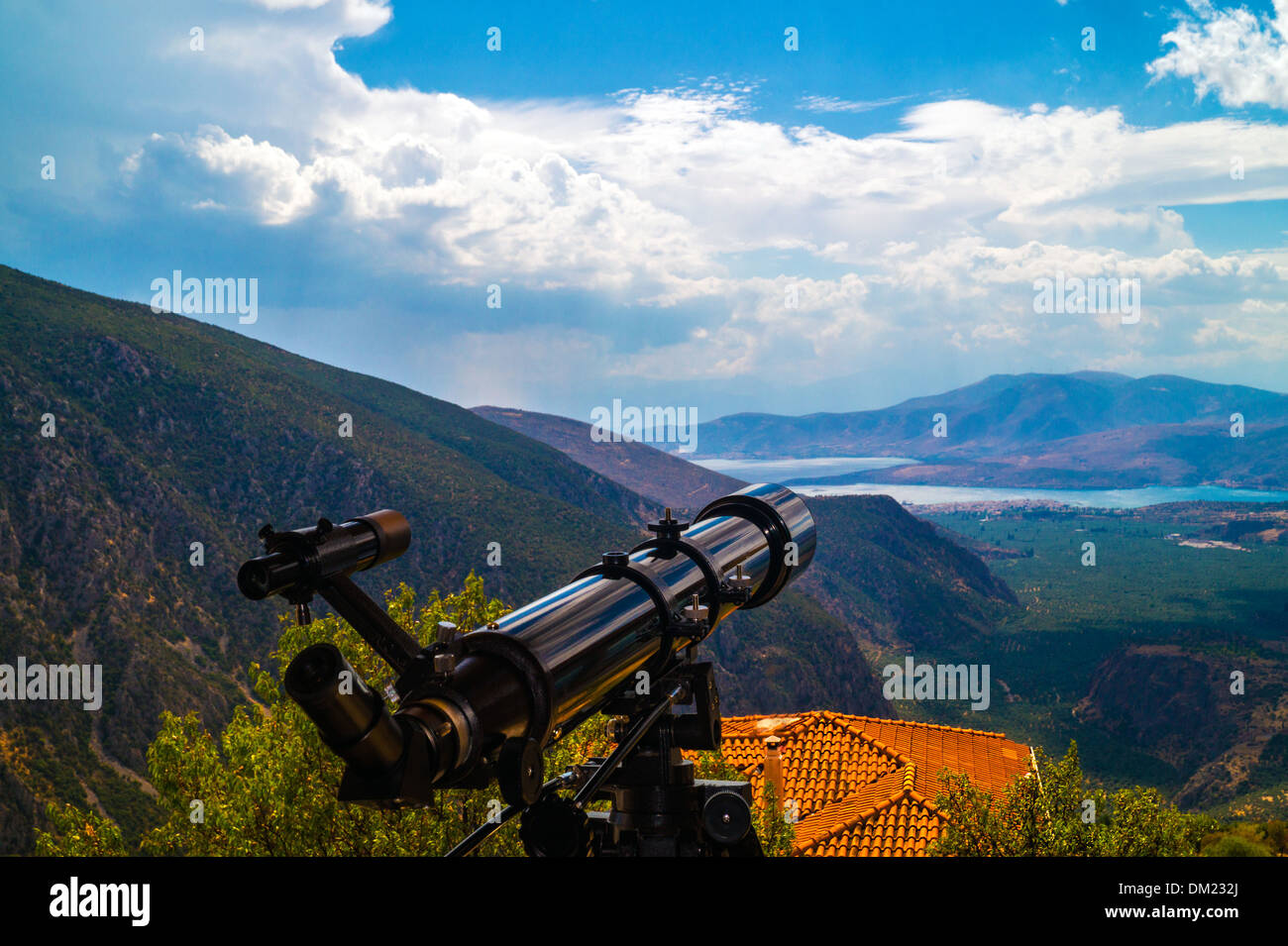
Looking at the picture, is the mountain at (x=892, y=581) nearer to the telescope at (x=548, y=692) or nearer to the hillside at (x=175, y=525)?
the hillside at (x=175, y=525)

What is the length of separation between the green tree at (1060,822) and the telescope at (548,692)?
1027 cm

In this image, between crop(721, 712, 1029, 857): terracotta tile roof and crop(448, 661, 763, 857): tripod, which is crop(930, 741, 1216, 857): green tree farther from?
crop(448, 661, 763, 857): tripod

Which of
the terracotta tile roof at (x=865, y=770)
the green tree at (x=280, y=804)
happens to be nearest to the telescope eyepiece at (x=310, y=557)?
the green tree at (x=280, y=804)

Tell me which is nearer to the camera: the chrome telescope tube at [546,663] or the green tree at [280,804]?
the chrome telescope tube at [546,663]

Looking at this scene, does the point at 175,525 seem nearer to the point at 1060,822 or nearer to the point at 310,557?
the point at 1060,822

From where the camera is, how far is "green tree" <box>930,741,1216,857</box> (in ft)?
47.8

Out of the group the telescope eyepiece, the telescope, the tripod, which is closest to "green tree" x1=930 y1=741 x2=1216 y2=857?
the telescope

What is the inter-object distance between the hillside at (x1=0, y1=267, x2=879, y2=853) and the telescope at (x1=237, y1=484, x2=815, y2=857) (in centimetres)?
4945

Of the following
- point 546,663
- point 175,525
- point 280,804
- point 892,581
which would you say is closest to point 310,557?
point 546,663

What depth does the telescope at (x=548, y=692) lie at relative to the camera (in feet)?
11.1

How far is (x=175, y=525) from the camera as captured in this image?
70.5 meters

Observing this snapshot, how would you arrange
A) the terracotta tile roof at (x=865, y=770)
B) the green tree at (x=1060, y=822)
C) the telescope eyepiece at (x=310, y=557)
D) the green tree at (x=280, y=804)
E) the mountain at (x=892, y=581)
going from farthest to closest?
1. the mountain at (x=892, y=581)
2. the terracotta tile roof at (x=865, y=770)
3. the green tree at (x=280, y=804)
4. the green tree at (x=1060, y=822)
5. the telescope eyepiece at (x=310, y=557)
